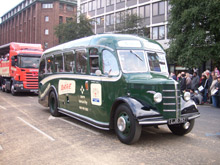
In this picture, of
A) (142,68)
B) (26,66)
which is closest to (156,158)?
(142,68)

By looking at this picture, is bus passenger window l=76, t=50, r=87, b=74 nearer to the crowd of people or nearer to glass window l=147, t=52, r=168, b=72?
glass window l=147, t=52, r=168, b=72

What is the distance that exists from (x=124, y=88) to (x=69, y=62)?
10.4 feet

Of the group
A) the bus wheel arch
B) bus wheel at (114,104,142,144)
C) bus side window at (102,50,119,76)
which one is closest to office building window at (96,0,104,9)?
the bus wheel arch

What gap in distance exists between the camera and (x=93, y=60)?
7.03 meters

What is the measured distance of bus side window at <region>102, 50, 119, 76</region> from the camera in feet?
20.8

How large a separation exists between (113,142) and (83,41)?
3.38m

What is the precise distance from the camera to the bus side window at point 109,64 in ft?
20.8

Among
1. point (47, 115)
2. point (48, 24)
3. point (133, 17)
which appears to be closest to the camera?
point (47, 115)

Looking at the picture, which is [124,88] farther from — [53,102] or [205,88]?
[205,88]

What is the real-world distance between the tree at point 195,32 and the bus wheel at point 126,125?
447 inches

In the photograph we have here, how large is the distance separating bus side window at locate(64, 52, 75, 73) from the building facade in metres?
19.9

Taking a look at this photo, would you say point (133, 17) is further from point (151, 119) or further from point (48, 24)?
point (48, 24)

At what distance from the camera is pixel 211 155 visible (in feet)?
16.6

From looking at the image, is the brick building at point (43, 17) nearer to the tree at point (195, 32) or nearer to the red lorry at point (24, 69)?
the red lorry at point (24, 69)
